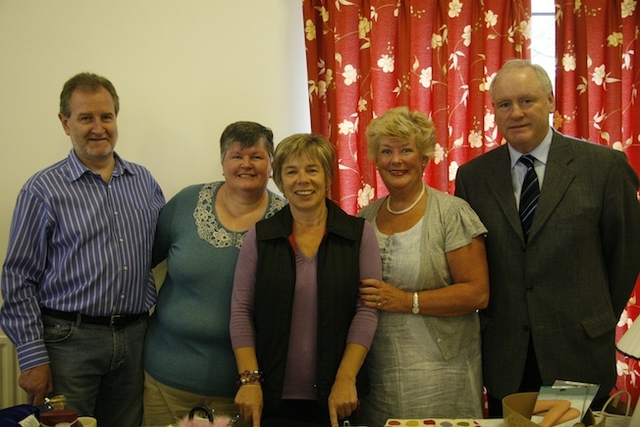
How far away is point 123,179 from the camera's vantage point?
216 cm

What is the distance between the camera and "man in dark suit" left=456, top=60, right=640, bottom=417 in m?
1.95

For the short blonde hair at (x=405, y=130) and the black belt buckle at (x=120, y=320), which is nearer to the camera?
the short blonde hair at (x=405, y=130)

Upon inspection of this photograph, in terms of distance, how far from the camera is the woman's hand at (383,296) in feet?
6.07

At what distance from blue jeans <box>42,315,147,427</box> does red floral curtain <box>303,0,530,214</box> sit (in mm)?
1135

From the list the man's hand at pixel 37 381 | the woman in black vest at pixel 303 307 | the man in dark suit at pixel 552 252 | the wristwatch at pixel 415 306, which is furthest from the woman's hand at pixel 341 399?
the man's hand at pixel 37 381

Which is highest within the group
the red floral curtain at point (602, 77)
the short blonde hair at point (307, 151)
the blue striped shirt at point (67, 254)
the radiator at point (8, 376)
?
the red floral curtain at point (602, 77)

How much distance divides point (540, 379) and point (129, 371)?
151 centimetres

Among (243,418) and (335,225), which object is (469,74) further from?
(243,418)

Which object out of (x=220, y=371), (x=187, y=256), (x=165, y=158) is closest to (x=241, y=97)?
(x=165, y=158)

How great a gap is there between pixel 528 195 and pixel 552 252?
0.73 ft

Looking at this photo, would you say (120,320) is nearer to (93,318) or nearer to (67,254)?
(93,318)

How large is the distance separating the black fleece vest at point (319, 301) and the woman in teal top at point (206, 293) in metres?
0.26

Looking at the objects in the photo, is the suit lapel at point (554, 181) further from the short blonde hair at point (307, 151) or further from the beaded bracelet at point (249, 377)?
the beaded bracelet at point (249, 377)

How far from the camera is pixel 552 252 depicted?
6.39ft
